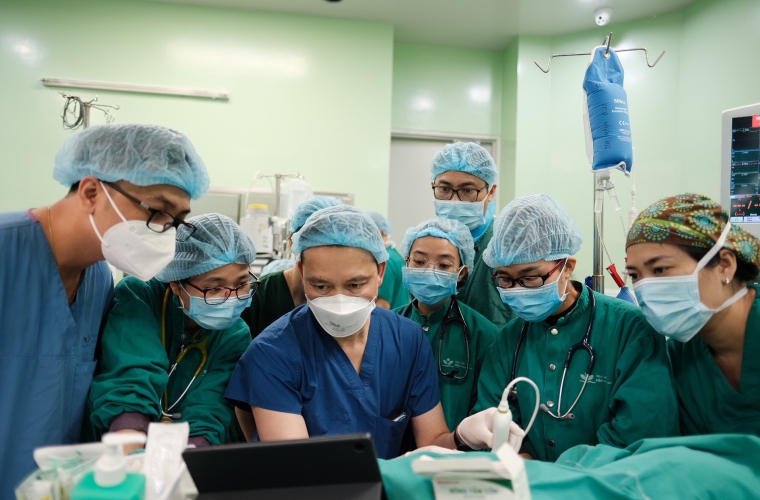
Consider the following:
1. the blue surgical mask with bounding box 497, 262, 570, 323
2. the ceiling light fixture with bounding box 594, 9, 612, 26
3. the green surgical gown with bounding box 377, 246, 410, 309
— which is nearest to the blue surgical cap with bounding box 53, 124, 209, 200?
the blue surgical mask with bounding box 497, 262, 570, 323

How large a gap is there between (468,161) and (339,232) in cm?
90

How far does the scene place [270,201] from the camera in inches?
150

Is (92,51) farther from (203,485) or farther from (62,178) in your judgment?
(203,485)

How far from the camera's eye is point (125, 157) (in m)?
1.13

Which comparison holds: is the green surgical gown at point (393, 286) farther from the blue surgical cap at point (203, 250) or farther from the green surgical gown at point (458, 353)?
the blue surgical cap at point (203, 250)

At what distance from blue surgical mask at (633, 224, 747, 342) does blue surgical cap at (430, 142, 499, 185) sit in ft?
3.11

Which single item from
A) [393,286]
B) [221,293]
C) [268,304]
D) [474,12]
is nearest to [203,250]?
[221,293]

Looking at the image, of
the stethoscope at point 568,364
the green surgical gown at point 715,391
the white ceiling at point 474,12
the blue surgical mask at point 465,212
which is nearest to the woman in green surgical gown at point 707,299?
the green surgical gown at point 715,391

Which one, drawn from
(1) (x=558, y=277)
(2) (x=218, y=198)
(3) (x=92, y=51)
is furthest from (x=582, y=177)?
(3) (x=92, y=51)

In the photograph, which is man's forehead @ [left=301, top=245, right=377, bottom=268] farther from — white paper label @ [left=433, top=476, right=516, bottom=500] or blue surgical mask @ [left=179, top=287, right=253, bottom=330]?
white paper label @ [left=433, top=476, right=516, bottom=500]

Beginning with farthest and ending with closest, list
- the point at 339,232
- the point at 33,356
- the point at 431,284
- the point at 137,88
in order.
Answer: the point at 137,88 → the point at 431,284 → the point at 339,232 → the point at 33,356

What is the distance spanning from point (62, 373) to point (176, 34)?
12.4 feet

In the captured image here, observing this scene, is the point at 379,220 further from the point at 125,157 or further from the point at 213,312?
the point at 125,157

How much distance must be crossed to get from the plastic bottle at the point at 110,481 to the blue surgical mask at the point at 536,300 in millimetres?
1019
